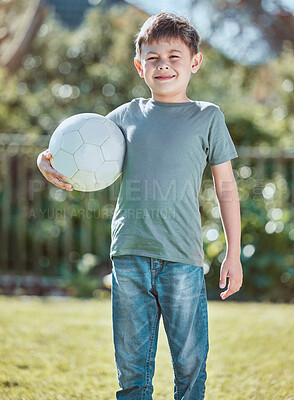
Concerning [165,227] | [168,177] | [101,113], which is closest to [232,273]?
[165,227]

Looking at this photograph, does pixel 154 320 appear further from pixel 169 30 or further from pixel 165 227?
pixel 169 30

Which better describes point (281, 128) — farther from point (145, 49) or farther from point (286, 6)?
point (145, 49)

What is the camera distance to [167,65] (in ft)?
7.61

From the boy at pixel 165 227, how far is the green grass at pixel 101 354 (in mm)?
670

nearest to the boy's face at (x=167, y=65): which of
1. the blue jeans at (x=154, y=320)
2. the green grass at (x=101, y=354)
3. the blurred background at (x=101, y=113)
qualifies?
the blue jeans at (x=154, y=320)

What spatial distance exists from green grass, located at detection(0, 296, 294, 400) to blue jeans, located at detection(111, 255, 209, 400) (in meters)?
0.59

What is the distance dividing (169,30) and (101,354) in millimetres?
2263

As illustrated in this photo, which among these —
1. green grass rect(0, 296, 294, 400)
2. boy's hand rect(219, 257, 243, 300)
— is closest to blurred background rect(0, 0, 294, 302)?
green grass rect(0, 296, 294, 400)

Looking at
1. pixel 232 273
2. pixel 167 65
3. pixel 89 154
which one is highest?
pixel 167 65

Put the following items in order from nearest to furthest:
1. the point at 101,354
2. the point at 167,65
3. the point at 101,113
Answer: the point at 167,65 → the point at 101,354 → the point at 101,113

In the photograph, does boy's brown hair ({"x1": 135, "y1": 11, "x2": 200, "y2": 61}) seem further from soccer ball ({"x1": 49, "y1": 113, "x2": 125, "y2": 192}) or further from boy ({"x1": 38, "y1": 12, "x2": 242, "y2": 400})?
soccer ball ({"x1": 49, "y1": 113, "x2": 125, "y2": 192})

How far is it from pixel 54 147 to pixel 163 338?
2.19 m

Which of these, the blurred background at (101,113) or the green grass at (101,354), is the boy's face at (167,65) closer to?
the green grass at (101,354)

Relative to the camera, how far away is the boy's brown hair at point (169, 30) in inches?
92.7
